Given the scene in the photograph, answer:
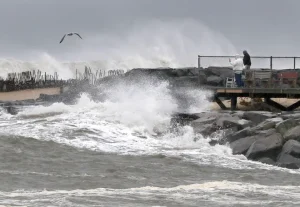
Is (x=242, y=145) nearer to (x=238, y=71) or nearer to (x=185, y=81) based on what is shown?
(x=238, y=71)

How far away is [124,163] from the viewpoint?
57.7 ft

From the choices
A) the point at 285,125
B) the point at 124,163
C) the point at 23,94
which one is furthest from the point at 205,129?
the point at 23,94

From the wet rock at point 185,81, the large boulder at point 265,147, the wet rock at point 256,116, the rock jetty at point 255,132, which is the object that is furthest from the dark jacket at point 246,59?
the large boulder at point 265,147

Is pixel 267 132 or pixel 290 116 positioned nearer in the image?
pixel 267 132

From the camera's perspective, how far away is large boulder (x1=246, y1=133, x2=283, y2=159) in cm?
1844

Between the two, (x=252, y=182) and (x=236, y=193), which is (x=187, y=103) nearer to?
(x=252, y=182)

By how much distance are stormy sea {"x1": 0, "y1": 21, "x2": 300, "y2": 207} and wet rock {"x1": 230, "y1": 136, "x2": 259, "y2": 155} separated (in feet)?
1.02

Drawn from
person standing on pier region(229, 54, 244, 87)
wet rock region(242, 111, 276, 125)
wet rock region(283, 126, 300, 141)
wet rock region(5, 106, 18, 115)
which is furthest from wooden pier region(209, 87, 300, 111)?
wet rock region(5, 106, 18, 115)

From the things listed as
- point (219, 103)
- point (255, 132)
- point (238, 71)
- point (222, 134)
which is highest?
point (238, 71)

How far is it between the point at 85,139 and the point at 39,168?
5.29 metres

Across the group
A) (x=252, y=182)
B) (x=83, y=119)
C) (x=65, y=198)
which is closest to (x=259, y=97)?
(x=83, y=119)

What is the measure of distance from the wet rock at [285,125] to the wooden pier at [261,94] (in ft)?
19.3

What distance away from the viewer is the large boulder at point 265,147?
726 inches

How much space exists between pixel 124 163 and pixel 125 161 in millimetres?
391
